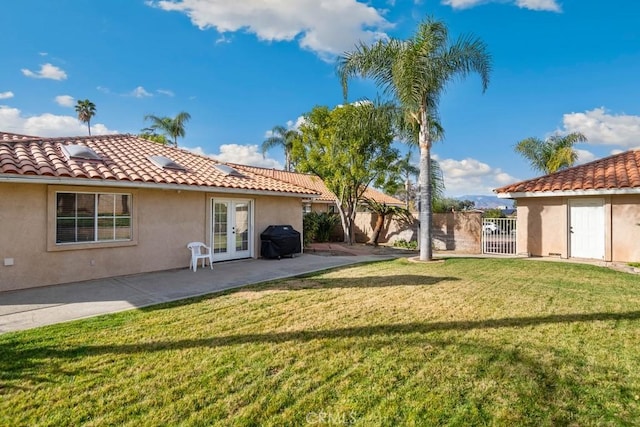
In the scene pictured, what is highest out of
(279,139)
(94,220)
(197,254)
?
(279,139)

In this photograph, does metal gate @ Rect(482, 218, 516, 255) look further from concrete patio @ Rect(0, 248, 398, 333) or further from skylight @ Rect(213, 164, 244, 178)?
skylight @ Rect(213, 164, 244, 178)

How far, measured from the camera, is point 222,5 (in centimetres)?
1265

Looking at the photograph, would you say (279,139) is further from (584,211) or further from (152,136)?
(584,211)

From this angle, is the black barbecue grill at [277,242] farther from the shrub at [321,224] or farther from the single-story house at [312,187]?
the single-story house at [312,187]

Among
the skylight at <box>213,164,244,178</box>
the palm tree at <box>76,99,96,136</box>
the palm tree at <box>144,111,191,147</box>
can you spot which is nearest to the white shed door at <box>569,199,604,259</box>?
the skylight at <box>213,164,244,178</box>

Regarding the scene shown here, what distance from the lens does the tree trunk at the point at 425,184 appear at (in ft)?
46.5

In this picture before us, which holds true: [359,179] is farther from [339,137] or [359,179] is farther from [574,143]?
[574,143]

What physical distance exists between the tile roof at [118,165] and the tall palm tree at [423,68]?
586cm

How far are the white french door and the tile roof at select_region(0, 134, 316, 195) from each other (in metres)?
1.09

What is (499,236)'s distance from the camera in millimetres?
17969

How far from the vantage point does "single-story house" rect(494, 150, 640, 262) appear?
14.1 meters

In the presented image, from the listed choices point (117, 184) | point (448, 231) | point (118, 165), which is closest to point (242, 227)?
point (118, 165)

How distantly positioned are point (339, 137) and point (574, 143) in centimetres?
1883

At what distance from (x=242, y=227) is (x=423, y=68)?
10003mm
